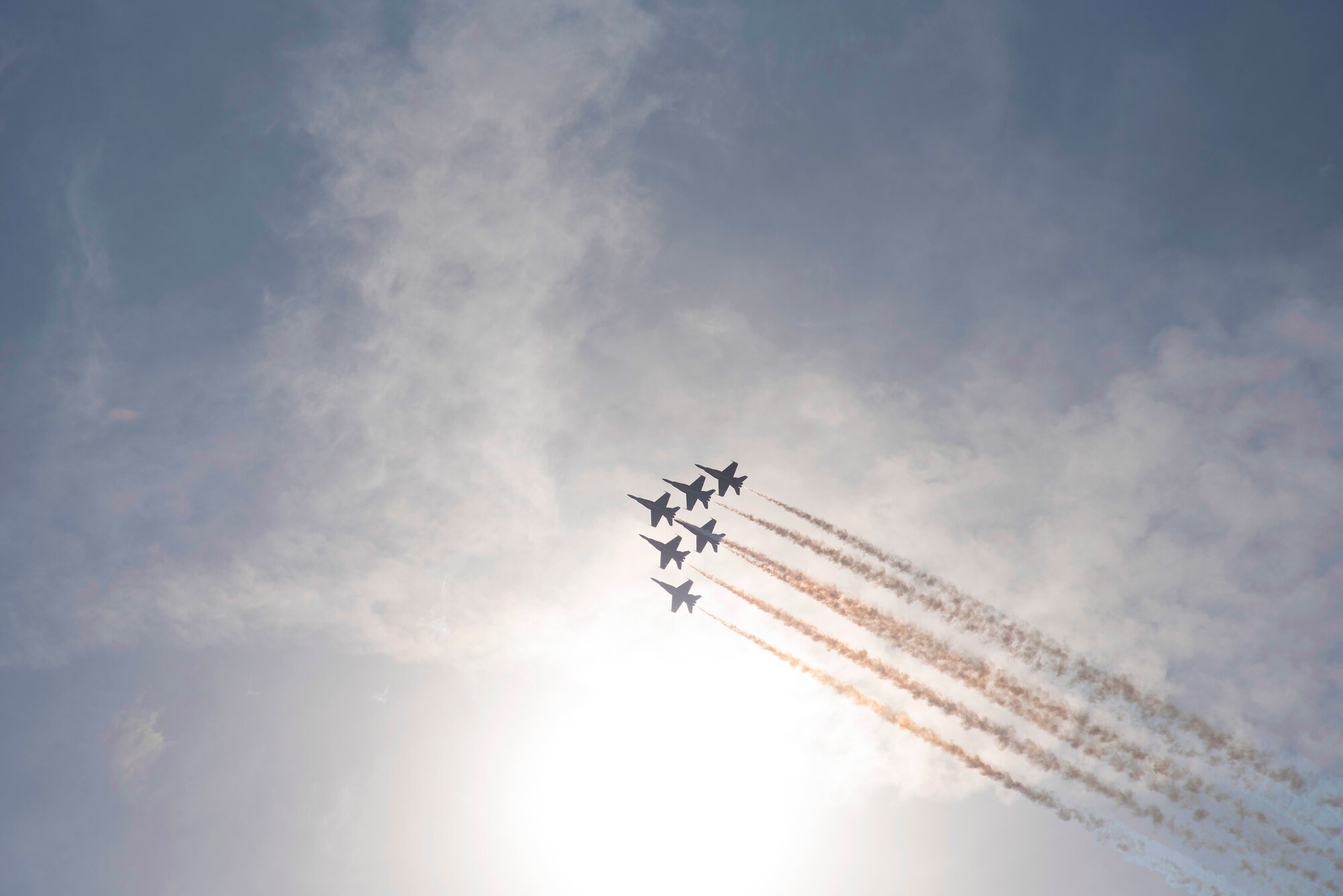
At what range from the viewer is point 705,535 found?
93.0m

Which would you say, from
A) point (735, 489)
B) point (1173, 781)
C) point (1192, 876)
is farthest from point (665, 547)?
point (1192, 876)

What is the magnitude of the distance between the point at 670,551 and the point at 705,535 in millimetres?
8781

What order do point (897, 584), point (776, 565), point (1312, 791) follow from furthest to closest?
point (776, 565), point (897, 584), point (1312, 791)

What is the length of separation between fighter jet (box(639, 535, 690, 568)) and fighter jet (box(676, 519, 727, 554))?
5.02 m

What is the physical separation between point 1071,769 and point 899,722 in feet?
63.8

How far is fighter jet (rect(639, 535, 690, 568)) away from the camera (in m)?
98.3

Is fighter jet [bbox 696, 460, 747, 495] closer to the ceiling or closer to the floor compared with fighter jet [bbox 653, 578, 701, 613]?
closer to the ceiling

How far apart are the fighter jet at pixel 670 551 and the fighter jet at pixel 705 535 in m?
5.02

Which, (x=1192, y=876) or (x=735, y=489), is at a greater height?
(x=735, y=489)

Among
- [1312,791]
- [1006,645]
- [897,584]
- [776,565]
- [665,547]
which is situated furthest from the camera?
[665,547]

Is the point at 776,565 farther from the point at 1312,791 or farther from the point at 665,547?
the point at 1312,791

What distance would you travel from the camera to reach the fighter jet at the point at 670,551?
323 feet

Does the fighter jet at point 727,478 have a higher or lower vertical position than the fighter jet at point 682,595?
higher

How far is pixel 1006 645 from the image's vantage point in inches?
2849
